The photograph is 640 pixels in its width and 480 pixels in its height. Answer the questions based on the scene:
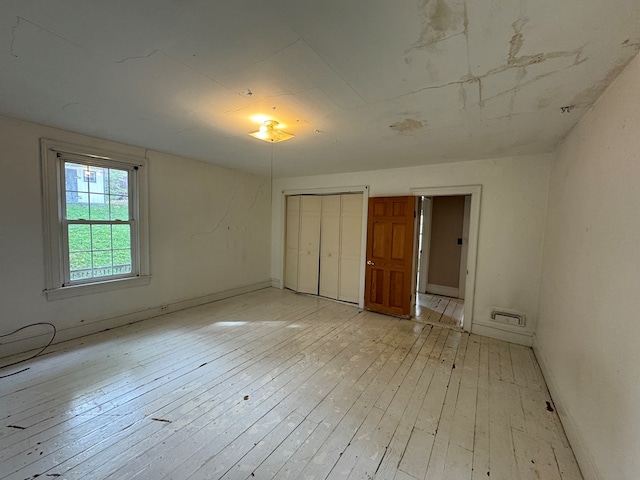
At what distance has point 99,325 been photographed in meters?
3.20

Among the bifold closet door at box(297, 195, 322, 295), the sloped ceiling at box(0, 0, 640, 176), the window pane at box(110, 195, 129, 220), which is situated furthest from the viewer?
the bifold closet door at box(297, 195, 322, 295)

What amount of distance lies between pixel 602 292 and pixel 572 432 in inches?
40.5

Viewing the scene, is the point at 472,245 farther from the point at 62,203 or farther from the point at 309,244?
the point at 62,203

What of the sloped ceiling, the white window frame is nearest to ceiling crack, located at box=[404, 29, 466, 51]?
the sloped ceiling

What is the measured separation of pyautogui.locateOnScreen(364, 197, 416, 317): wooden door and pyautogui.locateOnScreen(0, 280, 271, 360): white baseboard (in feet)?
8.78

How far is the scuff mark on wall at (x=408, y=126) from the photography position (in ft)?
7.48

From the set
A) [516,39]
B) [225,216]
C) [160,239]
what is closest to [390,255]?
[225,216]

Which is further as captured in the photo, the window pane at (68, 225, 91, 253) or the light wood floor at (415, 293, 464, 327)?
the light wood floor at (415, 293, 464, 327)

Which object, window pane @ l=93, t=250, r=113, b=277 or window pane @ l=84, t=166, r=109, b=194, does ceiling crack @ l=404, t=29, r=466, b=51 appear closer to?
window pane @ l=84, t=166, r=109, b=194

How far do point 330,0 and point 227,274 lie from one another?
441cm

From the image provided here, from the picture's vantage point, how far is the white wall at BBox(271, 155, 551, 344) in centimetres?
314

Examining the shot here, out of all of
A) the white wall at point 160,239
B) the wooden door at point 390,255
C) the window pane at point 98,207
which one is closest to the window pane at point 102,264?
the white wall at point 160,239

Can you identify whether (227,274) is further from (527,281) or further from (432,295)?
(527,281)

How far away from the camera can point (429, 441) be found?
5.71 ft
